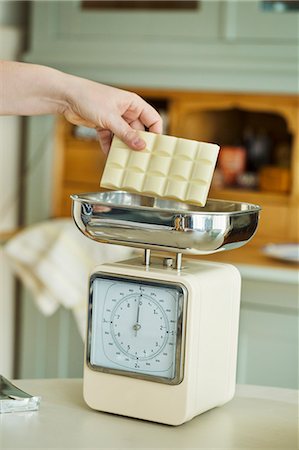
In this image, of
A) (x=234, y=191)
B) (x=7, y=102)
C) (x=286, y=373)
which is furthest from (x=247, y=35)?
(x=7, y=102)

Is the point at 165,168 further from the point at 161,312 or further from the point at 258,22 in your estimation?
the point at 258,22

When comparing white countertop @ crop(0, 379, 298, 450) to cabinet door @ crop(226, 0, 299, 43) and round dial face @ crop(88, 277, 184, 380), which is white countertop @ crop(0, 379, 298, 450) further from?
cabinet door @ crop(226, 0, 299, 43)

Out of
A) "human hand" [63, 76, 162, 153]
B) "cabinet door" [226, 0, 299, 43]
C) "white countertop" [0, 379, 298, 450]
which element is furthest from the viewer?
"cabinet door" [226, 0, 299, 43]

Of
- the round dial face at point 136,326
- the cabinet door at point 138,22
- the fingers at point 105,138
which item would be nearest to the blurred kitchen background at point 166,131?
the cabinet door at point 138,22

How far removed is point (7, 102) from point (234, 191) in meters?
1.66

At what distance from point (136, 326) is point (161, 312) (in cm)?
4

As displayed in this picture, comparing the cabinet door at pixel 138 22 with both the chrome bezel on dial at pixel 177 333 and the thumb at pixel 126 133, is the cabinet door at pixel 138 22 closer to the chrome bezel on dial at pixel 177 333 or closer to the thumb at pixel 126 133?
the thumb at pixel 126 133

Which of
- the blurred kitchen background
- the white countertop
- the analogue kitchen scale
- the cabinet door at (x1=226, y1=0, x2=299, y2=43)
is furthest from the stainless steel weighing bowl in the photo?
the cabinet door at (x1=226, y1=0, x2=299, y2=43)

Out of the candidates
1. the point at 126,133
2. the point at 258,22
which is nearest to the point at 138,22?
the point at 258,22

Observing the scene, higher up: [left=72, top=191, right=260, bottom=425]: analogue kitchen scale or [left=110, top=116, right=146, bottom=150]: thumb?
[left=110, top=116, right=146, bottom=150]: thumb

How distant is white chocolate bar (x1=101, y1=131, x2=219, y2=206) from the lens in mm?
1170

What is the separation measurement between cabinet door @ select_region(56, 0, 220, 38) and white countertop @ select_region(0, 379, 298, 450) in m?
1.58

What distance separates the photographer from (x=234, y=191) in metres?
2.89

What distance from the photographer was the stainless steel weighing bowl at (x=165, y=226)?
3.74ft
